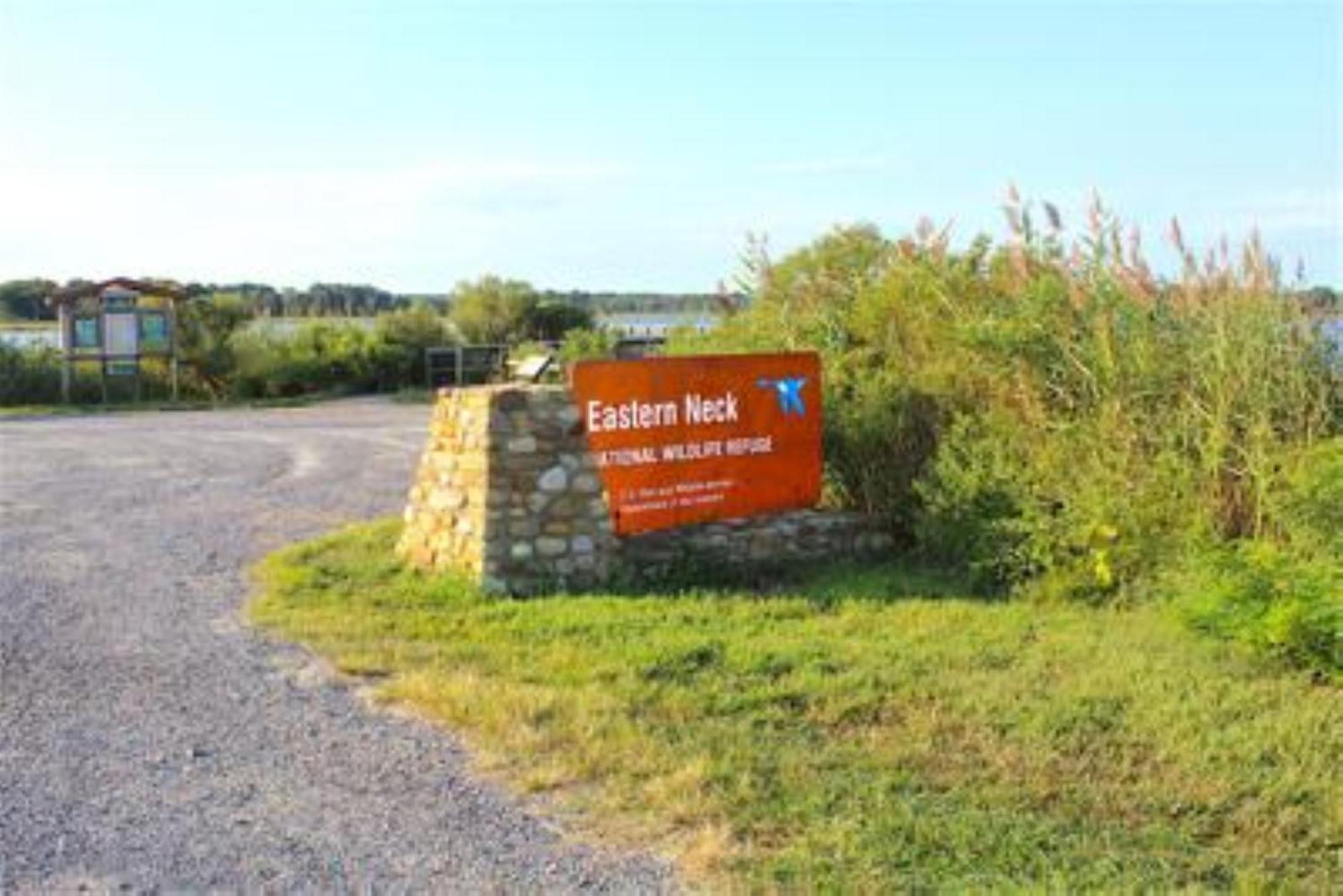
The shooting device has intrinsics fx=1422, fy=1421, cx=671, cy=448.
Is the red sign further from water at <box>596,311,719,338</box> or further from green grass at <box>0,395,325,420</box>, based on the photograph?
green grass at <box>0,395,325,420</box>

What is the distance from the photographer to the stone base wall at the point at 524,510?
8.55 meters

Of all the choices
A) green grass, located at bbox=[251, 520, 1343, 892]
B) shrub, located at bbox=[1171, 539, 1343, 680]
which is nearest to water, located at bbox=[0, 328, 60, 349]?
green grass, located at bbox=[251, 520, 1343, 892]

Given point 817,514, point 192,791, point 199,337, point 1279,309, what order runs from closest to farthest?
point 192,791, point 1279,309, point 817,514, point 199,337

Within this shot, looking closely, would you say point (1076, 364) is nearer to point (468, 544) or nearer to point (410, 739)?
point (468, 544)

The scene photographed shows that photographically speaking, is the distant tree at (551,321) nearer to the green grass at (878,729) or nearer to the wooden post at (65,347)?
the wooden post at (65,347)

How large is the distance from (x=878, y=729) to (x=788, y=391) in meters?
4.70

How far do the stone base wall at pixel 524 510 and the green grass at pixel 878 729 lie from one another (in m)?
0.34

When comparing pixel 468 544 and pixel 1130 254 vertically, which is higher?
pixel 1130 254

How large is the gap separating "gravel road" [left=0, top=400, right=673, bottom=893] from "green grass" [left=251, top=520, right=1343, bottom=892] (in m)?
0.28

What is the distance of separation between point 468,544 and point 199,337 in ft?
70.9

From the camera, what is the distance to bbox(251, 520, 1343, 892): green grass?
4.39 m

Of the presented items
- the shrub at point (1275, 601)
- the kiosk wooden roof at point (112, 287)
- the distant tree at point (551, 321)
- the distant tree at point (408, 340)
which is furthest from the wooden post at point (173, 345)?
the shrub at point (1275, 601)

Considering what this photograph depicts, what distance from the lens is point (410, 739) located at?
5598 millimetres

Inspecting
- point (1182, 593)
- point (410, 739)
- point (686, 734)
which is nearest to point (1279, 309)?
point (1182, 593)
